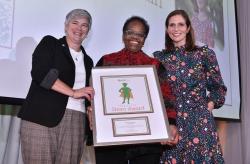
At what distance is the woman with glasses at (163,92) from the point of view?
5.42 ft

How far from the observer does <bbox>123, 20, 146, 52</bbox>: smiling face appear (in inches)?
66.6

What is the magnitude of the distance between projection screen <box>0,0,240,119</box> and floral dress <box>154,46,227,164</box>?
73 cm

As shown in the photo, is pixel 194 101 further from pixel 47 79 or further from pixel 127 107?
pixel 47 79

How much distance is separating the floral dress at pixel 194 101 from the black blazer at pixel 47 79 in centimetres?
50

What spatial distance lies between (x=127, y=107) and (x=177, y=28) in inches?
20.7

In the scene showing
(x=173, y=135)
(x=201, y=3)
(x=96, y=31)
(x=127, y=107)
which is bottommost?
(x=173, y=135)

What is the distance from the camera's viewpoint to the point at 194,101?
1831 mm

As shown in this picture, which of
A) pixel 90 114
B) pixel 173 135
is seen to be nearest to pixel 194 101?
pixel 173 135

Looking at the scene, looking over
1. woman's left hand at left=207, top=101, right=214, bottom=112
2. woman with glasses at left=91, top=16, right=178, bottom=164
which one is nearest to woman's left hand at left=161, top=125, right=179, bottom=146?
woman with glasses at left=91, top=16, right=178, bottom=164

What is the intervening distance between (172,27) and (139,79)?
14.4 inches

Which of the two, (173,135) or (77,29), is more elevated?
(77,29)

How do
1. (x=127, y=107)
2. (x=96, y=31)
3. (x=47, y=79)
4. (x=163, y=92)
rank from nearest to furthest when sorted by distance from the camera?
(x=47, y=79)
(x=127, y=107)
(x=163, y=92)
(x=96, y=31)

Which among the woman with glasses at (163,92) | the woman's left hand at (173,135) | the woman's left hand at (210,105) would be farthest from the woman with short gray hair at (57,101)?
the woman's left hand at (210,105)

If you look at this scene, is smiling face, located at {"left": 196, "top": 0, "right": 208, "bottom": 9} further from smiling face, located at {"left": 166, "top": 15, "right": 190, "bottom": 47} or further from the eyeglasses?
the eyeglasses
